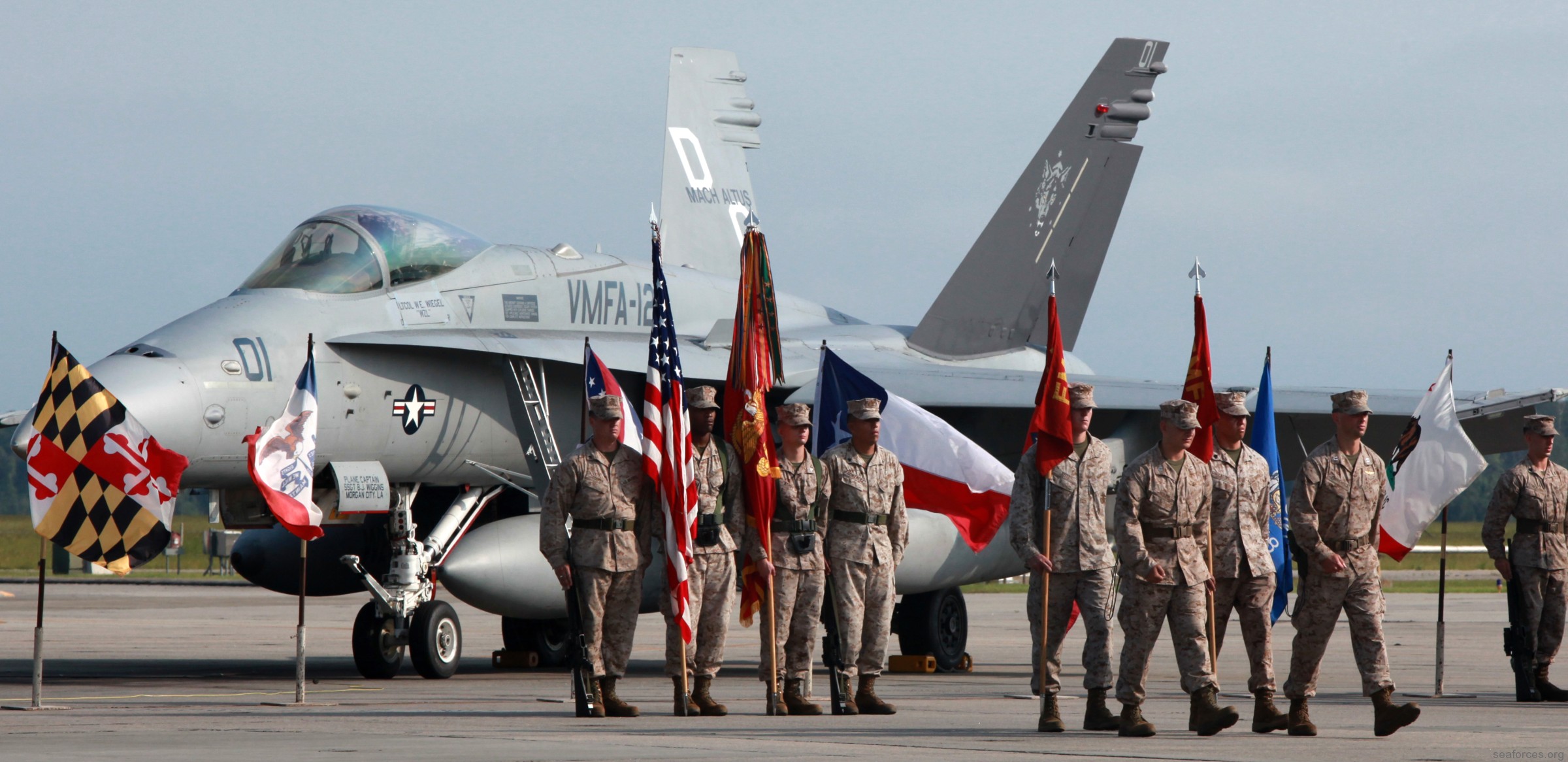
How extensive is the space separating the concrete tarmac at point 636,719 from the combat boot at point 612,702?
0.08 metres

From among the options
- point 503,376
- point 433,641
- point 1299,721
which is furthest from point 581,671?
point 503,376

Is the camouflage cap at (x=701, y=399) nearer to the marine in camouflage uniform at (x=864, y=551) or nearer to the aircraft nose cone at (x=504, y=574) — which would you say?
the marine in camouflage uniform at (x=864, y=551)

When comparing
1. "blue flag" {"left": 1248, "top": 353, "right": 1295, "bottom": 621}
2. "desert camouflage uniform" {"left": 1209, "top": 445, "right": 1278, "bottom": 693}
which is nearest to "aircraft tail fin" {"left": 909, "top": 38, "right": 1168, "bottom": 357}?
"blue flag" {"left": 1248, "top": 353, "right": 1295, "bottom": 621}

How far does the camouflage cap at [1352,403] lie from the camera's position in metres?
8.47

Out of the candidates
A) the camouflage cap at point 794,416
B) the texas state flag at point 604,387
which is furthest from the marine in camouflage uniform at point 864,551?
the texas state flag at point 604,387

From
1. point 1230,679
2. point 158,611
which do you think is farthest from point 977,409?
point 158,611

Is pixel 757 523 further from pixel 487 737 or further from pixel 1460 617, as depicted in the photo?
pixel 1460 617

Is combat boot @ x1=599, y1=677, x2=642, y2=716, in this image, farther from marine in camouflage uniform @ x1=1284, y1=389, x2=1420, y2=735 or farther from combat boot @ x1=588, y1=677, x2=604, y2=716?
marine in camouflage uniform @ x1=1284, y1=389, x2=1420, y2=735

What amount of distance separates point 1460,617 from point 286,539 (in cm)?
1730

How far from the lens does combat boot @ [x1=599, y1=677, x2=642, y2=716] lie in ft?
29.2

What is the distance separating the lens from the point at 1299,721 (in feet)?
26.4

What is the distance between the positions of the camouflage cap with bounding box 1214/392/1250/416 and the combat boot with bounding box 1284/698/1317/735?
1475mm

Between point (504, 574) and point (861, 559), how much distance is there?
3630mm

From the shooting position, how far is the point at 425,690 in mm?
11227
